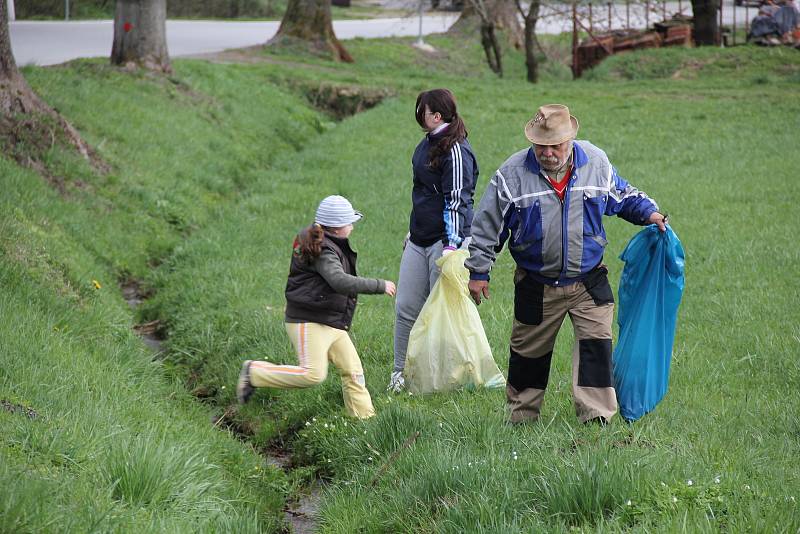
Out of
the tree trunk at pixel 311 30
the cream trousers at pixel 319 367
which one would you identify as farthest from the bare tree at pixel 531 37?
the cream trousers at pixel 319 367

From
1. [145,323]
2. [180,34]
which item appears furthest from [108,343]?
[180,34]

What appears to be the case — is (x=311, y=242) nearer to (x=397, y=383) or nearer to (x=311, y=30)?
(x=397, y=383)

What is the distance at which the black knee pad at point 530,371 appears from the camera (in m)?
5.55

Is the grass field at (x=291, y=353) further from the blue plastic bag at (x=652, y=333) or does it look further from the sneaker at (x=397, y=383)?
the blue plastic bag at (x=652, y=333)

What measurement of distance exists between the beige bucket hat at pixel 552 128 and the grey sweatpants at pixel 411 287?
1.47 metres

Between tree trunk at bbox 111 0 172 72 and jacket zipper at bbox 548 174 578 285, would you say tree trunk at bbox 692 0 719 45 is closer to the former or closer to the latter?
tree trunk at bbox 111 0 172 72

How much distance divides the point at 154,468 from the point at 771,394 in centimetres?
381

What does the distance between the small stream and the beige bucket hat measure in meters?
2.32

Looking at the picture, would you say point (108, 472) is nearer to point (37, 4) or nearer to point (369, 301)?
point (369, 301)

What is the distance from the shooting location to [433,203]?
643 centimetres

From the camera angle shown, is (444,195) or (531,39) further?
(531,39)

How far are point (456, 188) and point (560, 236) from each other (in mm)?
1204

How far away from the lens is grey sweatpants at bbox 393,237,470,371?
6566 millimetres

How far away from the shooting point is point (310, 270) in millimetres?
6062
